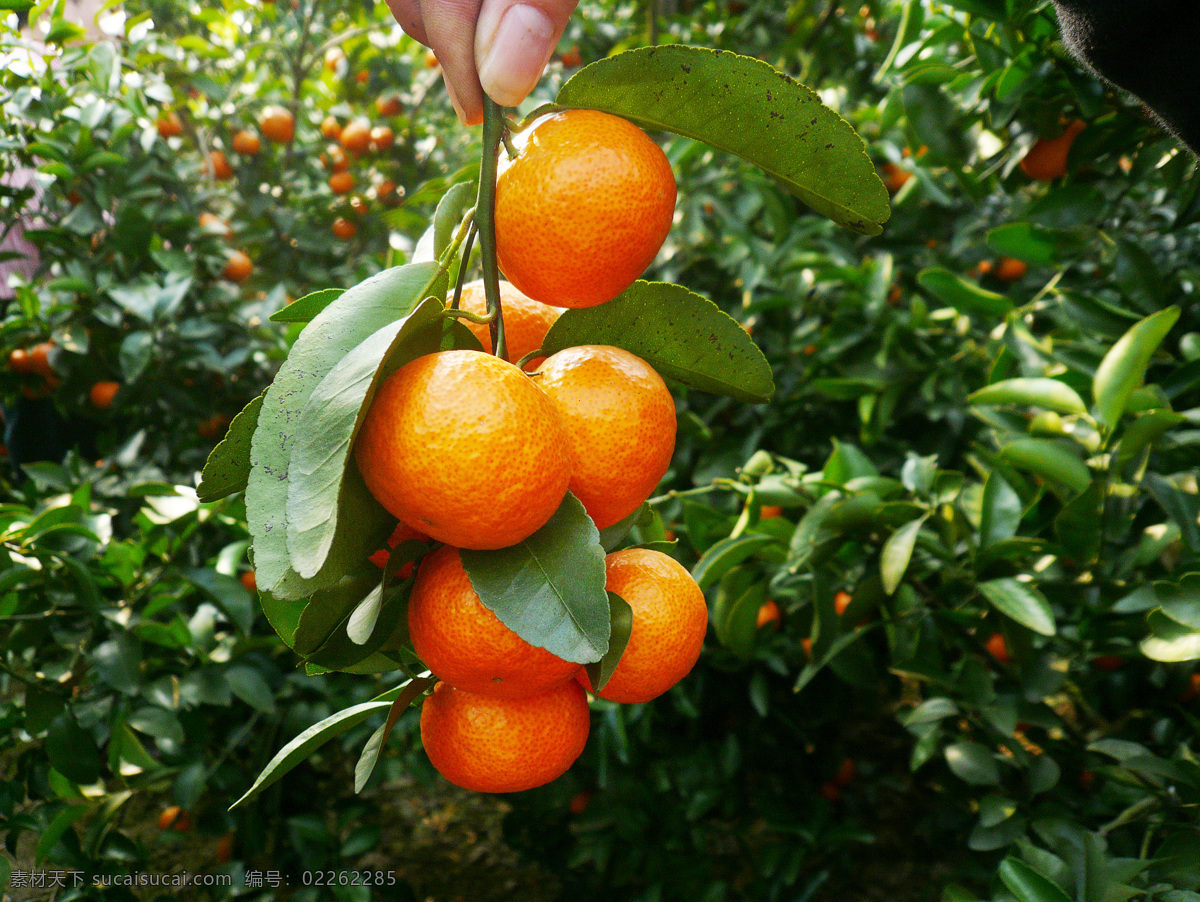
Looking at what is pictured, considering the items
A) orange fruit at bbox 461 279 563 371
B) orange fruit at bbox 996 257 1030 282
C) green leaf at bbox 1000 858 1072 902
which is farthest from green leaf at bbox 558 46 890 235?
orange fruit at bbox 996 257 1030 282

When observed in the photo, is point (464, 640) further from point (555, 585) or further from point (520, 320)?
point (520, 320)

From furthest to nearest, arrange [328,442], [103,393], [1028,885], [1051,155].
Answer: [103,393]
[1051,155]
[1028,885]
[328,442]

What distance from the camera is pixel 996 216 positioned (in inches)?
68.0

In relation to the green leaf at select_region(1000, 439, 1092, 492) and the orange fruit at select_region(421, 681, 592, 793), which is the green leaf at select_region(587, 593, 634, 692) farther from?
the green leaf at select_region(1000, 439, 1092, 492)

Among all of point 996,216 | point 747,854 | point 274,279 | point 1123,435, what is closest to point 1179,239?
point 996,216

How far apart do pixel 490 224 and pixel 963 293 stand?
3.25ft

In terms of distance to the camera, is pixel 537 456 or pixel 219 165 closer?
pixel 537 456

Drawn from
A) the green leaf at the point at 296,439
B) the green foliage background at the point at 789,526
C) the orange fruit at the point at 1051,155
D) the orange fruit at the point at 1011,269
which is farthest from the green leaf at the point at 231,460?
the orange fruit at the point at 1011,269

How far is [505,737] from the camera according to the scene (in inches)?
16.1

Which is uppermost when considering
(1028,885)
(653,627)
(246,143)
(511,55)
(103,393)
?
(511,55)

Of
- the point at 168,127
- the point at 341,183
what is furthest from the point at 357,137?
the point at 168,127

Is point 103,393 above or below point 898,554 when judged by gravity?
below

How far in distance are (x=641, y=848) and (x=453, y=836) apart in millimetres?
615

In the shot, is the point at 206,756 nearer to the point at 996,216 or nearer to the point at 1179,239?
the point at 996,216
